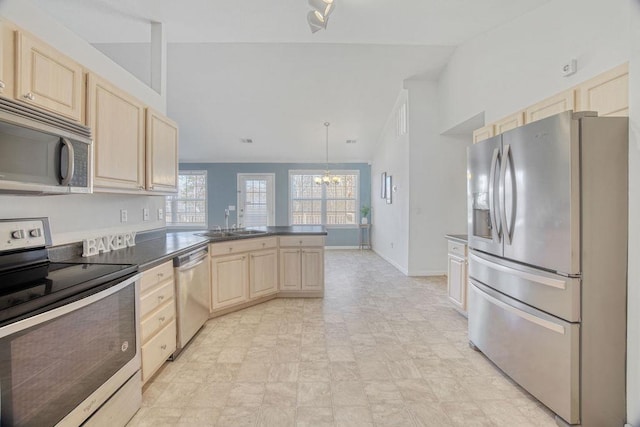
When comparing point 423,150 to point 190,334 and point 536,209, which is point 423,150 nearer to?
point 536,209

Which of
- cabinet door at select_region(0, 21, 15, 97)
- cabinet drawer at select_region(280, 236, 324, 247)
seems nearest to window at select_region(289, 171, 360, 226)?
cabinet drawer at select_region(280, 236, 324, 247)

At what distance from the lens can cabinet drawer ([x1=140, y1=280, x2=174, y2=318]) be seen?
200 centimetres

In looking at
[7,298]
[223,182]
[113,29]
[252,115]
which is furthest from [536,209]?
[223,182]

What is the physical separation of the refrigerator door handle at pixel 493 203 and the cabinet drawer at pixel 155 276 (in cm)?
243

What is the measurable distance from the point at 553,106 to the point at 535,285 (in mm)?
1738

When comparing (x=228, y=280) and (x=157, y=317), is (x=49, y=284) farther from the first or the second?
(x=228, y=280)

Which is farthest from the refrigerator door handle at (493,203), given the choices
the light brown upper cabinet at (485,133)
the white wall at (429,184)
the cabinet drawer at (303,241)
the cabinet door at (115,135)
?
the white wall at (429,184)

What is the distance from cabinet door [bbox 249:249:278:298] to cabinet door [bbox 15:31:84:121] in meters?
2.32

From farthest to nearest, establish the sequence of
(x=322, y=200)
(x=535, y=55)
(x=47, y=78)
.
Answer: (x=322, y=200)
(x=535, y=55)
(x=47, y=78)

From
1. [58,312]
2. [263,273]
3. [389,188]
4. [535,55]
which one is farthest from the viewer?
[389,188]

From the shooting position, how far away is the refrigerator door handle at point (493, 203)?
2150 mm

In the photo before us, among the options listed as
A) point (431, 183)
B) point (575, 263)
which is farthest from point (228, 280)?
point (431, 183)

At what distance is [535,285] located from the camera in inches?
72.7

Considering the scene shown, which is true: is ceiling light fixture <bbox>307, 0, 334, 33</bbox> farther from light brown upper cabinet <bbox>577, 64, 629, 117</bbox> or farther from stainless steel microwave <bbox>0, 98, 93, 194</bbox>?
light brown upper cabinet <bbox>577, 64, 629, 117</bbox>
